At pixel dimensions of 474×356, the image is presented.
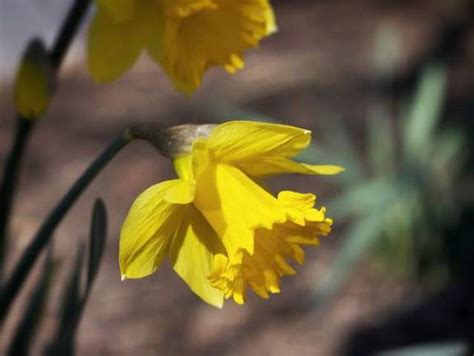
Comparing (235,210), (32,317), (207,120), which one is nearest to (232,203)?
(235,210)

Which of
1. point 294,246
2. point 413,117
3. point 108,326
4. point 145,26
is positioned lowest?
point 108,326

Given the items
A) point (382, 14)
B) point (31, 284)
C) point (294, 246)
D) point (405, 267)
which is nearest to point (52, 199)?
point (31, 284)

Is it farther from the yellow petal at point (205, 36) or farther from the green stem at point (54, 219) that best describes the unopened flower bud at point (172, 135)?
the yellow petal at point (205, 36)

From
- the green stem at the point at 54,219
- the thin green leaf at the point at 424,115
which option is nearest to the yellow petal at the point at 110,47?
the green stem at the point at 54,219

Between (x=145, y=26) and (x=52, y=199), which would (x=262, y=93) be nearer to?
(x=52, y=199)

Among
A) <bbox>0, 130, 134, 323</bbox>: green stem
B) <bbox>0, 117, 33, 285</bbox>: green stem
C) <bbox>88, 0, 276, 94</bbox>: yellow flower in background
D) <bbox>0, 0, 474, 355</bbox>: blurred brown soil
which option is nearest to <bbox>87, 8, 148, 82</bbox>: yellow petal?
<bbox>88, 0, 276, 94</bbox>: yellow flower in background

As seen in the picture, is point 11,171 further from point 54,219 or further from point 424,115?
point 424,115
